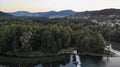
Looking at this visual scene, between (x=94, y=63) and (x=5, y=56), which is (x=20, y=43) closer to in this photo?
(x=5, y=56)

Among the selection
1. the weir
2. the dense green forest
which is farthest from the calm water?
the dense green forest

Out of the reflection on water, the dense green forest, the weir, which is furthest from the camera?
the dense green forest

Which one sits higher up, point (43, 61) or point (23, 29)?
point (23, 29)

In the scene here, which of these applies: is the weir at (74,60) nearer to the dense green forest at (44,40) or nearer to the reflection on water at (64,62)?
the reflection on water at (64,62)

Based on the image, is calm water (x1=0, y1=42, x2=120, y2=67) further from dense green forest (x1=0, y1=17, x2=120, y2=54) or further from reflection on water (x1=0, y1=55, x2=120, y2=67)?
dense green forest (x1=0, y1=17, x2=120, y2=54)

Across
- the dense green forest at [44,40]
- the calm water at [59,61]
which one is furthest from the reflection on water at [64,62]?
the dense green forest at [44,40]

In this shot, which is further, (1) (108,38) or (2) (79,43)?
(1) (108,38)

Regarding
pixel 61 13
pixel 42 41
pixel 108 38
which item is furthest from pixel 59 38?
pixel 61 13

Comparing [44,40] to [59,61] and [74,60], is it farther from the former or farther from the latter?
[74,60]

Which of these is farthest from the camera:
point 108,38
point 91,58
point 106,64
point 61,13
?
point 61,13
